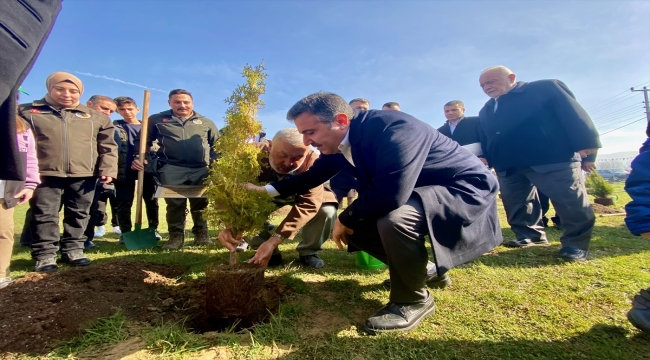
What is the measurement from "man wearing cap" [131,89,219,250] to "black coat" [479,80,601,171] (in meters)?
4.66

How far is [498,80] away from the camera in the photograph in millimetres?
4918

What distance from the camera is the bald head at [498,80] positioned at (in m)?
4.89

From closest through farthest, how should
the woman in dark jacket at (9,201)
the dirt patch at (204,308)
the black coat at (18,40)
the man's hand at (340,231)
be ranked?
the black coat at (18,40) → the dirt patch at (204,308) → the man's hand at (340,231) → the woman in dark jacket at (9,201)

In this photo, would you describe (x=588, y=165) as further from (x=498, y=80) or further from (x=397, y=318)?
(x=397, y=318)

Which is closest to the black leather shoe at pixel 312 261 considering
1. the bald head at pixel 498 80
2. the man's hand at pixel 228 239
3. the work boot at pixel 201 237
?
the man's hand at pixel 228 239

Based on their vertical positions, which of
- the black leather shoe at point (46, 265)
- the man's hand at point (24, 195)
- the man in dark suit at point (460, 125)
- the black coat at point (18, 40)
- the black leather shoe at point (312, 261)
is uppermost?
the man in dark suit at point (460, 125)

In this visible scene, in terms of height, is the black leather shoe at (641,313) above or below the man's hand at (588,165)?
below

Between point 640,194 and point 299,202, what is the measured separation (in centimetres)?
281

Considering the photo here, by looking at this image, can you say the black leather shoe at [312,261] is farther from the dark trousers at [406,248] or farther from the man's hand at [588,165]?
the man's hand at [588,165]

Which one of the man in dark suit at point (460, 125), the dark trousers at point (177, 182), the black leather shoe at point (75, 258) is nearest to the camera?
the black leather shoe at point (75, 258)

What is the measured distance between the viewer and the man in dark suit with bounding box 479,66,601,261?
158 inches

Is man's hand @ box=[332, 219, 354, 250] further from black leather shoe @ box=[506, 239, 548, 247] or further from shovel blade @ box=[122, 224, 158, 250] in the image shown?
shovel blade @ box=[122, 224, 158, 250]

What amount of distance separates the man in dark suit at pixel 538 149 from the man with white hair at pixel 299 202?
2.82 meters

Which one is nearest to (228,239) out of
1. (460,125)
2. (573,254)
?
Answer: (573,254)
